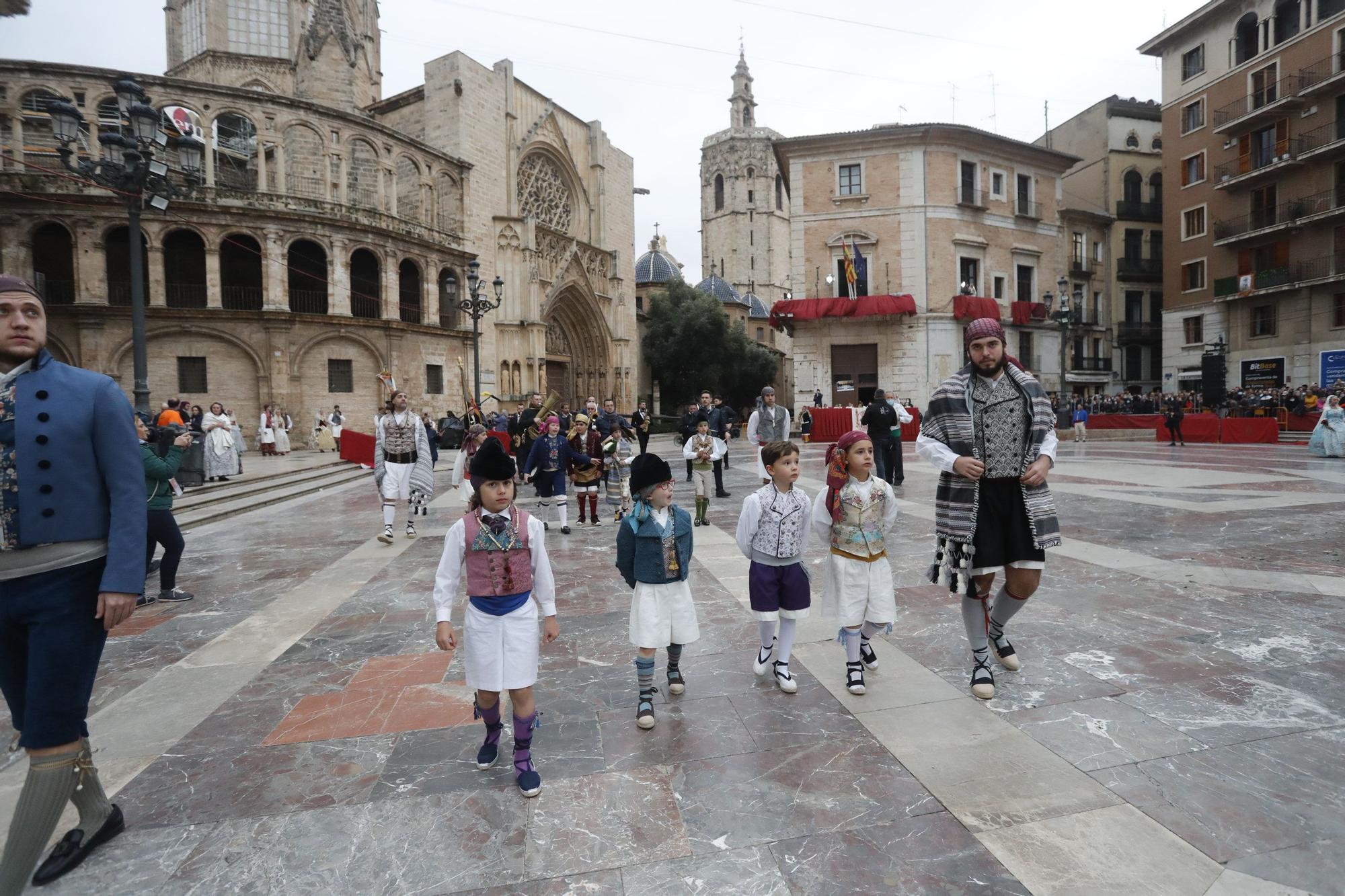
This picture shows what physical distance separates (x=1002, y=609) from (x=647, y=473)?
2.20m

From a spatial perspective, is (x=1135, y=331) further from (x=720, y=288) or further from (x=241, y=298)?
(x=241, y=298)

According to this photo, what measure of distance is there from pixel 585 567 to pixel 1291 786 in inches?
214

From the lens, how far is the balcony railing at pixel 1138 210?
1439 inches

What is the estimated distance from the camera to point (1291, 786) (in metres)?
2.71

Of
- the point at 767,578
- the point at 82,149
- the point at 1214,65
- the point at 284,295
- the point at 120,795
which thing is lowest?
the point at 120,795

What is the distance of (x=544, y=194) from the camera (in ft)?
119

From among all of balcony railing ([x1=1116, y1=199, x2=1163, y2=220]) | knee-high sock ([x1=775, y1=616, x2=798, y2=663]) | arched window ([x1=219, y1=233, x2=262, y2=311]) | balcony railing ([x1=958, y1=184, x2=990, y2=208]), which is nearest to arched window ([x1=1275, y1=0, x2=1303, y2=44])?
balcony railing ([x1=1116, y1=199, x2=1163, y2=220])

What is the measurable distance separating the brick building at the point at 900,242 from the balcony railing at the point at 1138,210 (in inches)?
339

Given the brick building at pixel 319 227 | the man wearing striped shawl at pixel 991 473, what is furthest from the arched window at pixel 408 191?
the man wearing striped shawl at pixel 991 473

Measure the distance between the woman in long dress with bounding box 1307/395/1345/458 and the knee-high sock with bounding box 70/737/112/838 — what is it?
69.3 feet

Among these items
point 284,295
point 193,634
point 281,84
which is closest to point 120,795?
point 193,634

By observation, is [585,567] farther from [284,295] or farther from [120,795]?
[284,295]

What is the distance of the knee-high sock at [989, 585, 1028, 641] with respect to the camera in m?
3.88

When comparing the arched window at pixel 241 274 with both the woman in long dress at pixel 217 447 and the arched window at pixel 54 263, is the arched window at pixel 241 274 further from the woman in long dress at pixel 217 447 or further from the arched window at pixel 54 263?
the woman in long dress at pixel 217 447
